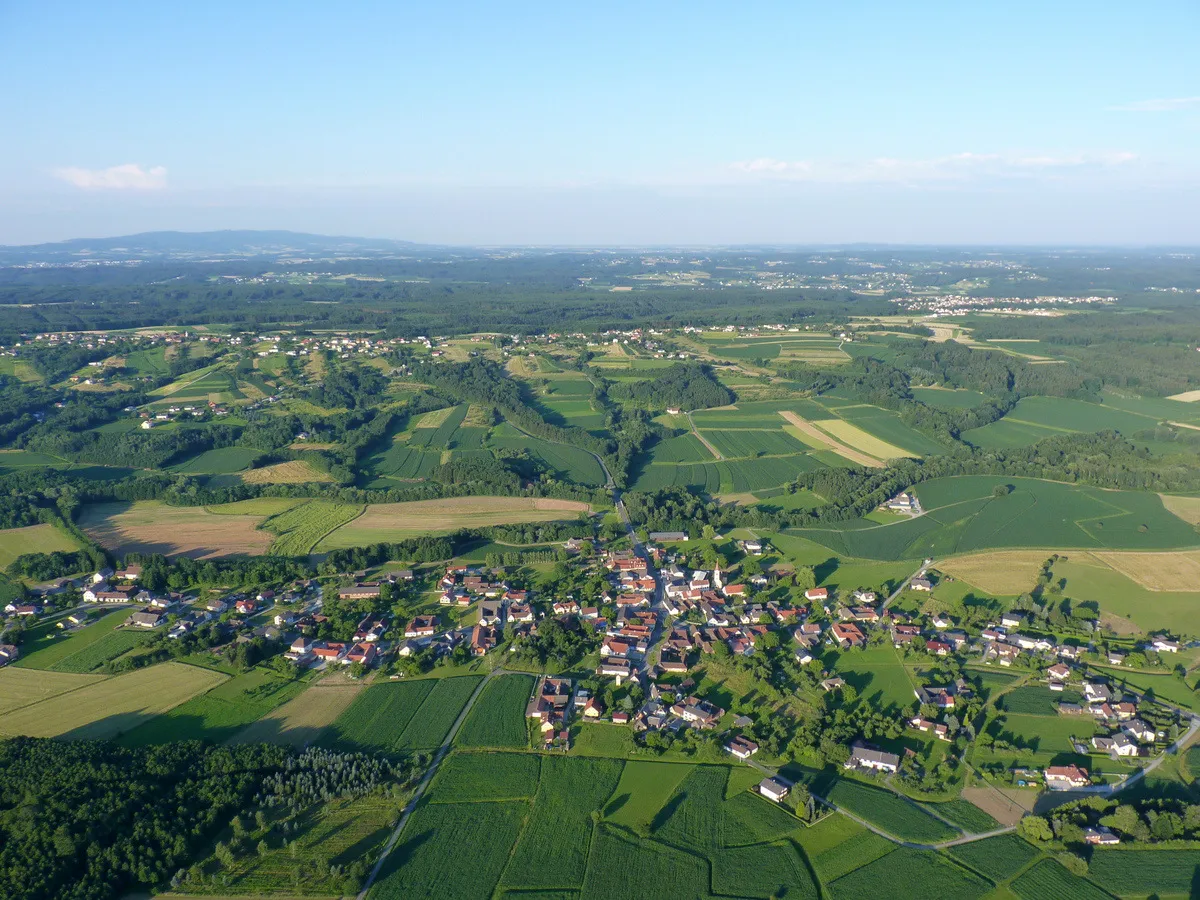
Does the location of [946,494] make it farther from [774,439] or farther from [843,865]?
[843,865]

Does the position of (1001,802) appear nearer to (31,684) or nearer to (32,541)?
(31,684)

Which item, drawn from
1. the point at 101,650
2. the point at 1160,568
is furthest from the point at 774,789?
the point at 1160,568

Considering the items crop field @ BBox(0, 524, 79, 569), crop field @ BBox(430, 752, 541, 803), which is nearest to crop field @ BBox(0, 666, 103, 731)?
crop field @ BBox(0, 524, 79, 569)

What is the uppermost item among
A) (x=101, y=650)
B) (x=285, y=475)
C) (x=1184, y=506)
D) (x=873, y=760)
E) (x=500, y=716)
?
(x=285, y=475)

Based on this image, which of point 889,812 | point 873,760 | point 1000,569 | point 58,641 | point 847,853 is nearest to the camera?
point 847,853

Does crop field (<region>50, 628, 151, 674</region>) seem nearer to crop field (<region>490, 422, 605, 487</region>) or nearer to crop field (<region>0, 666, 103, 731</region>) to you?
crop field (<region>0, 666, 103, 731</region>)

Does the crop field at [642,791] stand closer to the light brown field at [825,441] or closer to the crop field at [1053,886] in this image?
the crop field at [1053,886]

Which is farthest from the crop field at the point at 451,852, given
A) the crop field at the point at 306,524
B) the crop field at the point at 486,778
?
the crop field at the point at 306,524
